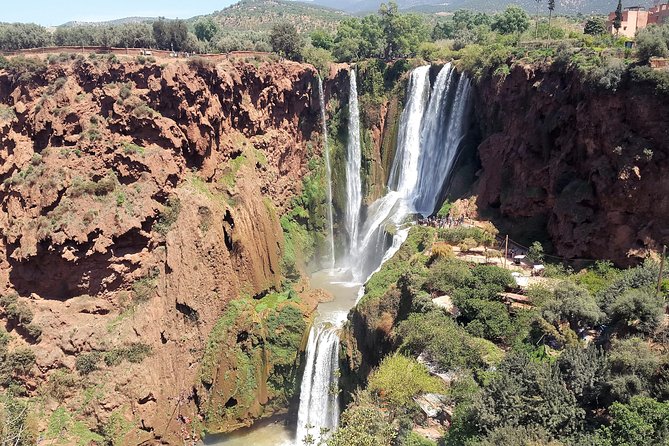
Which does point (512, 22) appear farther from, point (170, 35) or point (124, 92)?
point (124, 92)

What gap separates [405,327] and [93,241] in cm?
2003

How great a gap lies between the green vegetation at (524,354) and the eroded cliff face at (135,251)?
36.1 ft

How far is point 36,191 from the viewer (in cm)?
3244

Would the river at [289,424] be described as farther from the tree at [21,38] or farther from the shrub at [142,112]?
the tree at [21,38]

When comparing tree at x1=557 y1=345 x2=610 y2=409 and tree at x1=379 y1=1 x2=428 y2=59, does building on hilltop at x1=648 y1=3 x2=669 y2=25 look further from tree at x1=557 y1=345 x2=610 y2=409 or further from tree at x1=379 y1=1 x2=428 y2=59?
tree at x1=557 y1=345 x2=610 y2=409

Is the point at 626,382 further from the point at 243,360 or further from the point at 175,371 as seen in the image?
the point at 175,371

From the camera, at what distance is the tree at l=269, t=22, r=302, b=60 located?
4997 cm

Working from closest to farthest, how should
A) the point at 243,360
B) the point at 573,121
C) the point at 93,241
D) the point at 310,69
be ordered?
the point at 573,121 → the point at 93,241 → the point at 243,360 → the point at 310,69

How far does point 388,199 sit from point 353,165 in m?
6.20

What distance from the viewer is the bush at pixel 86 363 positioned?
99.6 ft

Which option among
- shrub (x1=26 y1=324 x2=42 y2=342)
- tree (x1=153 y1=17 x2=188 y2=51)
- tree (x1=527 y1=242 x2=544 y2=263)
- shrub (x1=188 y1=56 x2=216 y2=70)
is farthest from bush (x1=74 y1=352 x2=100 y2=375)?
tree (x1=153 y1=17 x2=188 y2=51)

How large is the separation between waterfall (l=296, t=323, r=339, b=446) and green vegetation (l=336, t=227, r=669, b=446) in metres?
3.95

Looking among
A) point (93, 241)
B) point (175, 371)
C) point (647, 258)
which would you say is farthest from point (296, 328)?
point (647, 258)

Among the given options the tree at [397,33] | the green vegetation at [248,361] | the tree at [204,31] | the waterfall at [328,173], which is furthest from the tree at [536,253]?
the tree at [204,31]
